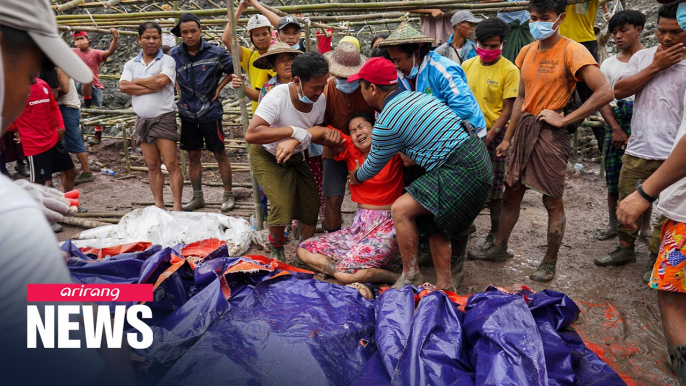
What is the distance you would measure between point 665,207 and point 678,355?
67 cm

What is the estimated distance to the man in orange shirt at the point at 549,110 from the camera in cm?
336

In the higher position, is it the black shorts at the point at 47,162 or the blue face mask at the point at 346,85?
the blue face mask at the point at 346,85

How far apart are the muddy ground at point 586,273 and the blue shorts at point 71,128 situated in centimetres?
73

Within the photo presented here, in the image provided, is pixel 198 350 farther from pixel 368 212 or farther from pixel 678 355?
pixel 678 355

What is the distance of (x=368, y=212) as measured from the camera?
3740 millimetres

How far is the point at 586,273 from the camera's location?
3.77 m

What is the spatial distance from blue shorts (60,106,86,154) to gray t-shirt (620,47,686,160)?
238 inches

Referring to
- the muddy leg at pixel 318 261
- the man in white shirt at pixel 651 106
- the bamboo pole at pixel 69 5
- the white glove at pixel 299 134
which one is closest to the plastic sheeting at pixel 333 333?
the muddy leg at pixel 318 261

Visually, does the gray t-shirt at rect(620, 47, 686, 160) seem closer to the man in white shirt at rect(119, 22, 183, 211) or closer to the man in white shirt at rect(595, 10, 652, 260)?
the man in white shirt at rect(595, 10, 652, 260)

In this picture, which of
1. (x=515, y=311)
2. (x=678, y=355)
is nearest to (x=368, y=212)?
(x=515, y=311)

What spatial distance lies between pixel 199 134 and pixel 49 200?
434cm

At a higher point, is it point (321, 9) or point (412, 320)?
point (321, 9)

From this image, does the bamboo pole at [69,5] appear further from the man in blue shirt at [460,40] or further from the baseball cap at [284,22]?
the man in blue shirt at [460,40]

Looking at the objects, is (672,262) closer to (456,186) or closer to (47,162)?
(456,186)
